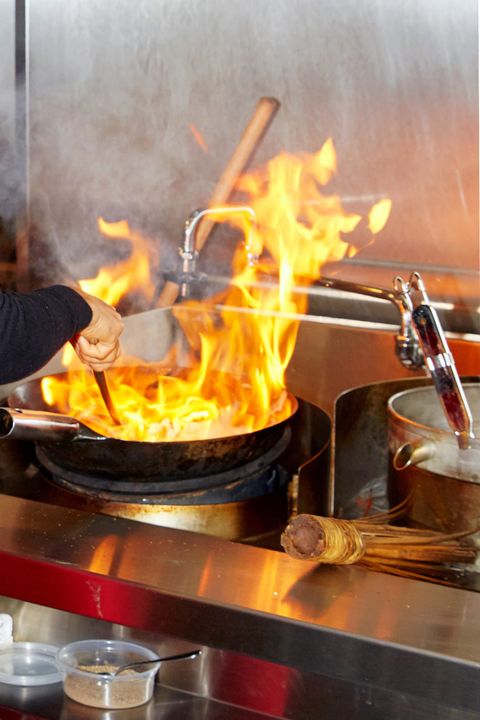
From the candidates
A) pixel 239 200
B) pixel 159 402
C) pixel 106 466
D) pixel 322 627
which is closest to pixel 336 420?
pixel 159 402

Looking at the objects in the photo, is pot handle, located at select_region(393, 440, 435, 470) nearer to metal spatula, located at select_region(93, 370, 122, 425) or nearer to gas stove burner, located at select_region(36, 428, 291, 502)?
gas stove burner, located at select_region(36, 428, 291, 502)

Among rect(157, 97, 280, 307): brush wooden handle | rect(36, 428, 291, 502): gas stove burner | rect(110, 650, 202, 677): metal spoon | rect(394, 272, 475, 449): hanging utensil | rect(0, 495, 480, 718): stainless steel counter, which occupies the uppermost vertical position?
rect(157, 97, 280, 307): brush wooden handle

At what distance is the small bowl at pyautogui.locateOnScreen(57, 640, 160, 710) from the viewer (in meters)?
1.25

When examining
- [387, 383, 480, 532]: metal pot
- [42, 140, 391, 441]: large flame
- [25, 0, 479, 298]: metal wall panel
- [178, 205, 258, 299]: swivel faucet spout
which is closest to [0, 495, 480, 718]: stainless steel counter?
[387, 383, 480, 532]: metal pot

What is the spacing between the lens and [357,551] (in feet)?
3.69

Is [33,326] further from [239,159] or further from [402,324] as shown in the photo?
[239,159]

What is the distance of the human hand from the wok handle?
0.37 feet

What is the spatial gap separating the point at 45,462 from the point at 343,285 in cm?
72

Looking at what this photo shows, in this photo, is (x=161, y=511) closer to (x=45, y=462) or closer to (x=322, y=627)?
(x=45, y=462)

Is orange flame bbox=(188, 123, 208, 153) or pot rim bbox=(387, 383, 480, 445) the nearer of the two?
pot rim bbox=(387, 383, 480, 445)

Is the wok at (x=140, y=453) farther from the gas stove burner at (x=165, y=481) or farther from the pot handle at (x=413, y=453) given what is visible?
the pot handle at (x=413, y=453)

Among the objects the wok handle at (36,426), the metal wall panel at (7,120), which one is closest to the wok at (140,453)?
the wok handle at (36,426)

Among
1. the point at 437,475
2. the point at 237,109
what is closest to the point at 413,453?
the point at 437,475

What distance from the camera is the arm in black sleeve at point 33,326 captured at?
1.29 meters
